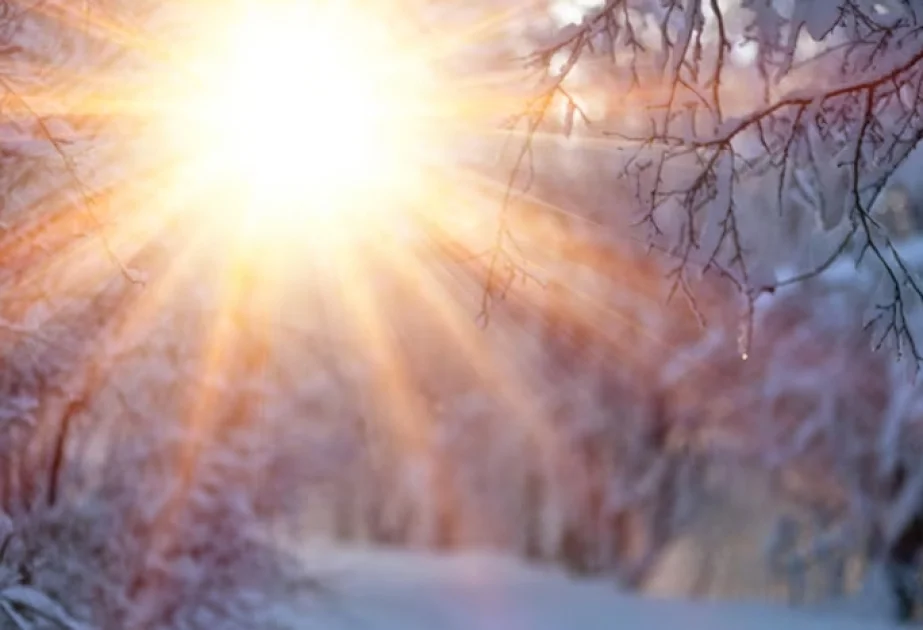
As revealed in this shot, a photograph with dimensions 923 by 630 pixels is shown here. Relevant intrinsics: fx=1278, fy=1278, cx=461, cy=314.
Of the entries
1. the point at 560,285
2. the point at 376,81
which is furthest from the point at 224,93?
the point at 560,285

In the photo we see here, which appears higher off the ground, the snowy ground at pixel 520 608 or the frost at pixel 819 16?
the frost at pixel 819 16

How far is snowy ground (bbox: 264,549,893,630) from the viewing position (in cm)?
1254

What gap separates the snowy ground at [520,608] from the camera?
12538 millimetres

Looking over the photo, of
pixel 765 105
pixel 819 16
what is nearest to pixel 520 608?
pixel 765 105

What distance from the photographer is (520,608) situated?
13.9m

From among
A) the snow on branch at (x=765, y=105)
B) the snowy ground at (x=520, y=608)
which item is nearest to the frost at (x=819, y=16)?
the snow on branch at (x=765, y=105)

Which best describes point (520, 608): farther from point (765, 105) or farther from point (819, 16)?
point (819, 16)

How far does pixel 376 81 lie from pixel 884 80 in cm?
285

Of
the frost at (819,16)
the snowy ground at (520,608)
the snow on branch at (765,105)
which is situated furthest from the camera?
the snowy ground at (520,608)

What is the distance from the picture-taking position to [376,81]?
6.03m

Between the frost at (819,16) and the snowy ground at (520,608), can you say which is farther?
the snowy ground at (520,608)

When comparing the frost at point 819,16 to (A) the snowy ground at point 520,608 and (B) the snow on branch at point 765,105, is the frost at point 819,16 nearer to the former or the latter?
(B) the snow on branch at point 765,105

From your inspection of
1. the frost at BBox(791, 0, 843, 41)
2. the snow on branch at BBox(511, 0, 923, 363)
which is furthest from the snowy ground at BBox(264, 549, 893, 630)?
the frost at BBox(791, 0, 843, 41)

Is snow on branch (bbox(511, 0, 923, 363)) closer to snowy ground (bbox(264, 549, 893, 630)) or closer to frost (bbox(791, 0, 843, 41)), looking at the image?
frost (bbox(791, 0, 843, 41))
